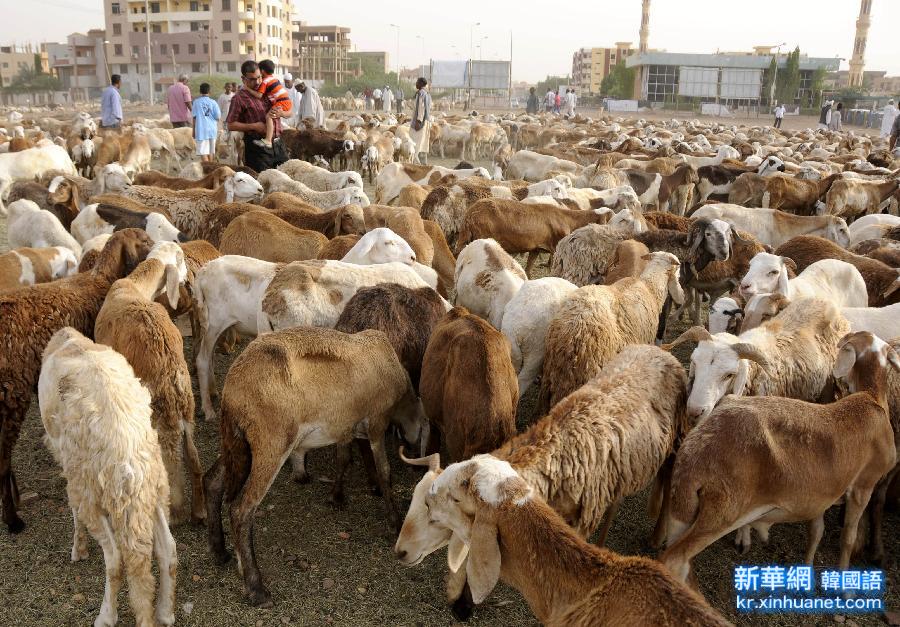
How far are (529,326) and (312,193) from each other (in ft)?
20.3

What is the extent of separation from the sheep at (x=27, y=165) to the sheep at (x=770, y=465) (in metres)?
14.1

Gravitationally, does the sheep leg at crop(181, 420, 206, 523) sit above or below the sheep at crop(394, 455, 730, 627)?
below

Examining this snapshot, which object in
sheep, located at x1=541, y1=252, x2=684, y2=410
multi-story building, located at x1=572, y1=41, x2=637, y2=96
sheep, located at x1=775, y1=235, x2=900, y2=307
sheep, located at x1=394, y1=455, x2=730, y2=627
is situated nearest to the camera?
sheep, located at x1=394, y1=455, x2=730, y2=627

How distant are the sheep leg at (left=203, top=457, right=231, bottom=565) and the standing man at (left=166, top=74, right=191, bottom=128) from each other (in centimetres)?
1904

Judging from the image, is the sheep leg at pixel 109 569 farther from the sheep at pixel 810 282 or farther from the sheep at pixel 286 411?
the sheep at pixel 810 282

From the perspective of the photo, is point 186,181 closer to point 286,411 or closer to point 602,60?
point 286,411

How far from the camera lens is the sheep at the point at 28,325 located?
4426 mm

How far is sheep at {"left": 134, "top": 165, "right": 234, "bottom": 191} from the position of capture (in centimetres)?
1077

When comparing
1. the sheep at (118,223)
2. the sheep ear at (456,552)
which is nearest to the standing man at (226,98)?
the sheep at (118,223)

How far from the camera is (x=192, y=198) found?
9.52 m

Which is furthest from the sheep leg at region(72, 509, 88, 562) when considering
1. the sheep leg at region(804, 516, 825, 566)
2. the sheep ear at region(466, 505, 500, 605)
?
the sheep leg at region(804, 516, 825, 566)

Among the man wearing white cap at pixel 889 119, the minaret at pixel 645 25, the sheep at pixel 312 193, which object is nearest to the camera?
the sheep at pixel 312 193

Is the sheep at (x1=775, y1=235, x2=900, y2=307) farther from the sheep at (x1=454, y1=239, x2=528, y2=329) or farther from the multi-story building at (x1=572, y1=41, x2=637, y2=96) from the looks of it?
the multi-story building at (x1=572, y1=41, x2=637, y2=96)

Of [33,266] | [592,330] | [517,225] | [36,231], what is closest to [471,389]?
[592,330]
